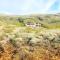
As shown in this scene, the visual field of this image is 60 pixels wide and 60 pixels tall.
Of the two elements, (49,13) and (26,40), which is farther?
(49,13)

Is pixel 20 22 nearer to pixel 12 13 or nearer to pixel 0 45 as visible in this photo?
pixel 12 13

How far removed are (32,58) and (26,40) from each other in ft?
2.06

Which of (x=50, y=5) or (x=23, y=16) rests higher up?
(x=50, y=5)

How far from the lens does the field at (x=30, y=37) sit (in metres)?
5.21

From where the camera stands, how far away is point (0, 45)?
211 inches

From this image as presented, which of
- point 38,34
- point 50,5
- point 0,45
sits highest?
point 50,5

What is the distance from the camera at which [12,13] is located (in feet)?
19.0

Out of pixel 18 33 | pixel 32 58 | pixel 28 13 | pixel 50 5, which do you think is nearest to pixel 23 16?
pixel 28 13

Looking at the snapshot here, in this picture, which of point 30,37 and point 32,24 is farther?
point 32,24

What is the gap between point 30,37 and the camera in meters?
5.33

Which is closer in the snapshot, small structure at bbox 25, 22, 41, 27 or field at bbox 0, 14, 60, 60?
field at bbox 0, 14, 60, 60

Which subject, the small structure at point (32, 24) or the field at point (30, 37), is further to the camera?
the small structure at point (32, 24)

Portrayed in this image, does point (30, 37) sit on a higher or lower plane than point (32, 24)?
lower

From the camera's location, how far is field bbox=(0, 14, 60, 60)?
17.1 feet
